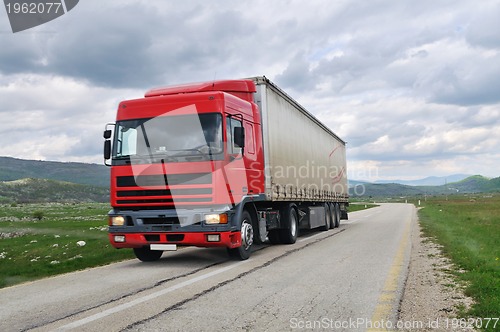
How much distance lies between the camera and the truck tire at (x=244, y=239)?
34.3 ft

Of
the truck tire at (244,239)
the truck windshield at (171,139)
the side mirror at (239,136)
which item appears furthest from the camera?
the truck tire at (244,239)

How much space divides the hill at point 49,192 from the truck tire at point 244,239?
5893 inches

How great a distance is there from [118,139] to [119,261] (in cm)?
349

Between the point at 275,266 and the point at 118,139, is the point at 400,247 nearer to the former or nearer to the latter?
the point at 275,266

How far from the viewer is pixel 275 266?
9633 mm

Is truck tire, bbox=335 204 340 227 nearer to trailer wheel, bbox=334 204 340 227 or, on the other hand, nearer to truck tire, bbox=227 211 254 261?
trailer wheel, bbox=334 204 340 227

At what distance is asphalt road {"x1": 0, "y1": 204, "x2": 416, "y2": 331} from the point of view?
5324 millimetres

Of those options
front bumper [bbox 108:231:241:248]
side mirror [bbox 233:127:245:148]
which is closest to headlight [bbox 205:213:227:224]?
front bumper [bbox 108:231:241:248]

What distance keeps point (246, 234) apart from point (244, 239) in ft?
0.46

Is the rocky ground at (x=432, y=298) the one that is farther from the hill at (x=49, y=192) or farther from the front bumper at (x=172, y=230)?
the hill at (x=49, y=192)

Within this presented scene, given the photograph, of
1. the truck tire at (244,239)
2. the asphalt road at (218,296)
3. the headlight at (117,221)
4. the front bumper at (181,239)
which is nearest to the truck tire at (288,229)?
the asphalt road at (218,296)

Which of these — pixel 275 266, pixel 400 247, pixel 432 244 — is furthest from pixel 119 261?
pixel 432 244

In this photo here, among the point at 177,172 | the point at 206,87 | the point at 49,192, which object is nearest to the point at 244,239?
the point at 177,172

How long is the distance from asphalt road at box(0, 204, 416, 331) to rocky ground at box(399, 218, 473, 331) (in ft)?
0.62
